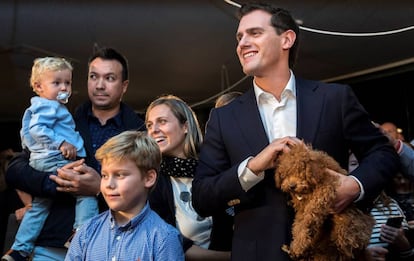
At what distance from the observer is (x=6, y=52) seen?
554 cm

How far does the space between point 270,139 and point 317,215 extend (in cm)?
36

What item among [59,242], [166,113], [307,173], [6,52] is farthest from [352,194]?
[6,52]

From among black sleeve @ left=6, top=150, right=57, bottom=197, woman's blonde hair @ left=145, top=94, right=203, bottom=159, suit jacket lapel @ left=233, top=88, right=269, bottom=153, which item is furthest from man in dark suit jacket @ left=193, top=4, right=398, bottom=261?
black sleeve @ left=6, top=150, right=57, bottom=197

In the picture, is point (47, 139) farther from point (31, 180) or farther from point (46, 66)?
point (46, 66)

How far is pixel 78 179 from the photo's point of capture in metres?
2.27

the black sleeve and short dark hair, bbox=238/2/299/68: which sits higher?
short dark hair, bbox=238/2/299/68

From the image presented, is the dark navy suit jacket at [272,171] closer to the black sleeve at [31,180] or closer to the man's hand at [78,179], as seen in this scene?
the man's hand at [78,179]

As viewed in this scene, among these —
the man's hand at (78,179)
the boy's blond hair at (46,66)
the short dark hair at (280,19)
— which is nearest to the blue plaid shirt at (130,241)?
the man's hand at (78,179)

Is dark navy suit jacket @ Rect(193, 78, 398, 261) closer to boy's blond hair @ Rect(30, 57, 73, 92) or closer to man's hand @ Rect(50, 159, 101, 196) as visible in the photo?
man's hand @ Rect(50, 159, 101, 196)

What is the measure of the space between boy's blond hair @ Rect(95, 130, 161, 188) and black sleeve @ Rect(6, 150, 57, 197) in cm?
46

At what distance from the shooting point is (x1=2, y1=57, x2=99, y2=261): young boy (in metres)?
2.38

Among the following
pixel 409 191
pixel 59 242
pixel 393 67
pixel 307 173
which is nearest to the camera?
pixel 307 173

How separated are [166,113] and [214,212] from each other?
0.74 m

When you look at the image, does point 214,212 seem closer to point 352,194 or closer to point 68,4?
point 352,194
